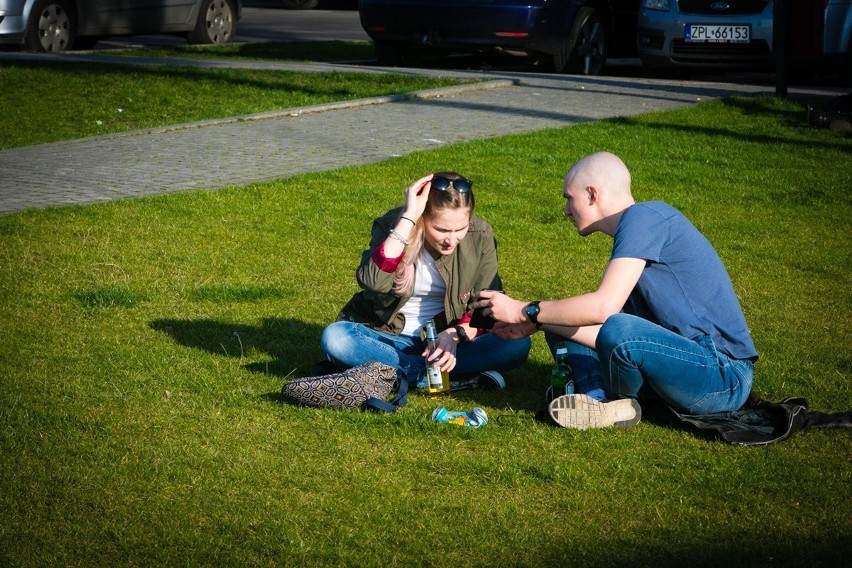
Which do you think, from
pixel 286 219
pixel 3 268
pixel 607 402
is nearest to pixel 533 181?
pixel 286 219

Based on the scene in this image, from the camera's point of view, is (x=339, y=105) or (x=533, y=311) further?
(x=339, y=105)

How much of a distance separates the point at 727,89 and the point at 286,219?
7730 mm

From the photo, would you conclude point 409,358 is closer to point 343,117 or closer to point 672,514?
point 672,514

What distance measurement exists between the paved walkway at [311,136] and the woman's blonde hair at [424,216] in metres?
4.17

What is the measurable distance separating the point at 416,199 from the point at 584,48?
11445mm

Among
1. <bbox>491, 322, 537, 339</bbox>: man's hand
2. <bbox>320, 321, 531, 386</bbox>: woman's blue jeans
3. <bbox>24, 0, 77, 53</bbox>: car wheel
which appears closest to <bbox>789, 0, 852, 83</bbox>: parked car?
<bbox>320, 321, 531, 386</bbox>: woman's blue jeans

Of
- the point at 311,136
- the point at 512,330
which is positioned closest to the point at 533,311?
the point at 512,330

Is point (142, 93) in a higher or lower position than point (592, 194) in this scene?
lower

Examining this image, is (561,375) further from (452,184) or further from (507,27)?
(507,27)

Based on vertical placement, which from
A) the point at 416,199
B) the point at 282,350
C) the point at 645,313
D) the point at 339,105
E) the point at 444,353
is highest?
the point at 416,199

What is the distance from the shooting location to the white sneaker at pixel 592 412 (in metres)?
4.82

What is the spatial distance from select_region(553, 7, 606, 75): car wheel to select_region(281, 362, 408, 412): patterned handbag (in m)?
11.1

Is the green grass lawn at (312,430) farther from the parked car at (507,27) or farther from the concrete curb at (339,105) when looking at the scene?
the parked car at (507,27)

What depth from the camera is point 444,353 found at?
17.1 feet
